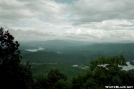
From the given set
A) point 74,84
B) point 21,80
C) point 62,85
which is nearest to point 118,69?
point 74,84

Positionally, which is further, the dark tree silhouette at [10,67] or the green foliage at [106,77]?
the dark tree silhouette at [10,67]

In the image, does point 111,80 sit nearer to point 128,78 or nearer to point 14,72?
point 128,78

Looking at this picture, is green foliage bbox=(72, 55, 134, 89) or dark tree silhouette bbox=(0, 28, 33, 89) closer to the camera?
green foliage bbox=(72, 55, 134, 89)

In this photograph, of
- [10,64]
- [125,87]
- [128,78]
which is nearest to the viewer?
[125,87]

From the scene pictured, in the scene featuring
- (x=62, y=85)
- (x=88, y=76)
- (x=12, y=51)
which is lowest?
(x=62, y=85)

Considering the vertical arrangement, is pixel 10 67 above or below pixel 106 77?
above

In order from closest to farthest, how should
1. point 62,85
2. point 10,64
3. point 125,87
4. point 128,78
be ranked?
point 125,87 < point 128,78 < point 10,64 < point 62,85

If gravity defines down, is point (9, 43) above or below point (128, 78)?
above

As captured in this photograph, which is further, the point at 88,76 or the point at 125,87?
the point at 88,76
